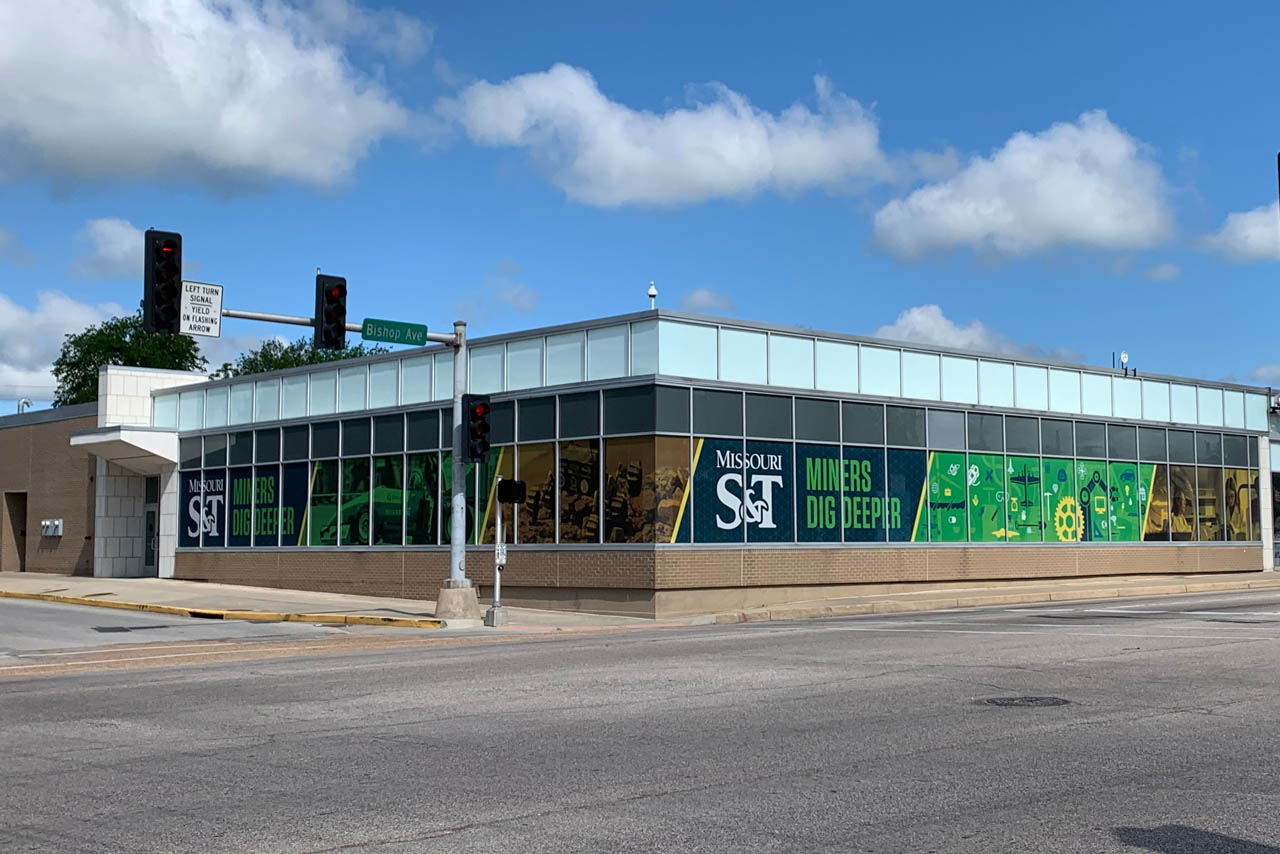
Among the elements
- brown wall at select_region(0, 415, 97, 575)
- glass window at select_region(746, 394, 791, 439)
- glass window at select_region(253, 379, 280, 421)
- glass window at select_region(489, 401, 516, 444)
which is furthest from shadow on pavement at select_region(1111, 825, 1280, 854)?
brown wall at select_region(0, 415, 97, 575)

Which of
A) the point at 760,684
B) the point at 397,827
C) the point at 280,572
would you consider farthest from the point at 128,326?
the point at 397,827

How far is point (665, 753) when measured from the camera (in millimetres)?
10273

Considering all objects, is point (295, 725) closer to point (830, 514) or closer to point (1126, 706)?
point (1126, 706)

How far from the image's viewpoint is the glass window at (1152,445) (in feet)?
133

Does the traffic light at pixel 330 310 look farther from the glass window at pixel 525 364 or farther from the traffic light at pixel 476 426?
the glass window at pixel 525 364

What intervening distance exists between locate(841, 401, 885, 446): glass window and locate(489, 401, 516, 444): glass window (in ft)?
26.1

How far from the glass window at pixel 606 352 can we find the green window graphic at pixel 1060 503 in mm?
14139

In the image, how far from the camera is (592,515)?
101 feet

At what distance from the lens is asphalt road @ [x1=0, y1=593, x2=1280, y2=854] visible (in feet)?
25.0

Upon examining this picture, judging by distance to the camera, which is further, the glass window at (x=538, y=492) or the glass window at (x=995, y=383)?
the glass window at (x=995, y=383)

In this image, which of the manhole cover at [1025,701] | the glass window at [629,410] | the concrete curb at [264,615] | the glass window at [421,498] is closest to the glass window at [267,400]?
the glass window at [421,498]

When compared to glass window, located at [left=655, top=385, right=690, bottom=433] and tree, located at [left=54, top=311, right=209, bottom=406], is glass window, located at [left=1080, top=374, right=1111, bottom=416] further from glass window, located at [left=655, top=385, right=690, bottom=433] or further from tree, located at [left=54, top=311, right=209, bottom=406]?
tree, located at [left=54, top=311, right=209, bottom=406]

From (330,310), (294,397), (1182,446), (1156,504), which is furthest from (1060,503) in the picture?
(330,310)

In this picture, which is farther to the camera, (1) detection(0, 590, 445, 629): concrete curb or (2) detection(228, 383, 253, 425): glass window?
(2) detection(228, 383, 253, 425): glass window
